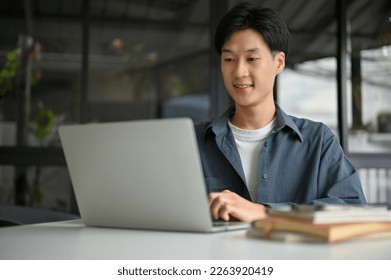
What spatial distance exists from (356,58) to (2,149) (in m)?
2.93

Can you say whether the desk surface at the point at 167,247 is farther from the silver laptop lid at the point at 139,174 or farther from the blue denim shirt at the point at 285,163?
the blue denim shirt at the point at 285,163

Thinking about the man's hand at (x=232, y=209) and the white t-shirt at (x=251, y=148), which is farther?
the white t-shirt at (x=251, y=148)

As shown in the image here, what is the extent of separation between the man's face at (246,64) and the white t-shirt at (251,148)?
123 millimetres

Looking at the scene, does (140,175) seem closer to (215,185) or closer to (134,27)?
(215,185)

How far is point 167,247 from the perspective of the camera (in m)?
1.02

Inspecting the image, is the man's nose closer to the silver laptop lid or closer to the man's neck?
the man's neck

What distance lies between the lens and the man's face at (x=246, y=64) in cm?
186

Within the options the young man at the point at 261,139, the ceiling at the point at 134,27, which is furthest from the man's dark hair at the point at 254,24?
the ceiling at the point at 134,27

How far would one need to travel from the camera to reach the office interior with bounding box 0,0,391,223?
4516 millimetres

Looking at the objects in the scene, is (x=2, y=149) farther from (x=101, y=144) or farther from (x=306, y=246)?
(x=306, y=246)

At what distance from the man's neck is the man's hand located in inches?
26.5
